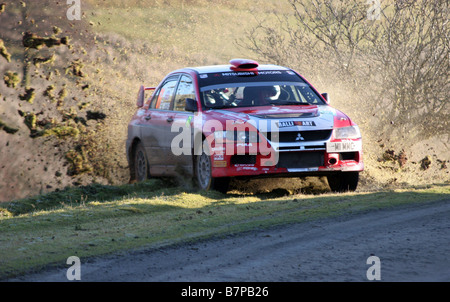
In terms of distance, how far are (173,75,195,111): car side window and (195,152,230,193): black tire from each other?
3.62 ft

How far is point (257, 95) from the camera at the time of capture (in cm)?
1096

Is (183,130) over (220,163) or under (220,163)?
over

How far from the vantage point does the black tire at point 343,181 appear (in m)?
10.4

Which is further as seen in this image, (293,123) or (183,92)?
(183,92)

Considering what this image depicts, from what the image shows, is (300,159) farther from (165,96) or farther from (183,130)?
(165,96)

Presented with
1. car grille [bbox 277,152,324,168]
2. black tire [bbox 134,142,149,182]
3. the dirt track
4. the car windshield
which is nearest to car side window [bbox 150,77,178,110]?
black tire [bbox 134,142,149,182]

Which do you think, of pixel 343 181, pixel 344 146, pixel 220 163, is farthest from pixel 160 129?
pixel 344 146

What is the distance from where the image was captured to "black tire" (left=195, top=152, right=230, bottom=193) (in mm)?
10055

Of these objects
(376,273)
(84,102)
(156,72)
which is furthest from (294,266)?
(156,72)

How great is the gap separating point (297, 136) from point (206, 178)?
135cm

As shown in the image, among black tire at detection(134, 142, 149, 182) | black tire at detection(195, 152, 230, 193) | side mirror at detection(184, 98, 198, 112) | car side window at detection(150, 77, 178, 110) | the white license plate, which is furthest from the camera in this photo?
black tire at detection(134, 142, 149, 182)

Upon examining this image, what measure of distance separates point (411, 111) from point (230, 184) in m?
6.31

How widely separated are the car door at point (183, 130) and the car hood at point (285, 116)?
1.65 feet

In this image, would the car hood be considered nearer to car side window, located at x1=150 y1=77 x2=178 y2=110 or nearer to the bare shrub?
car side window, located at x1=150 y1=77 x2=178 y2=110
